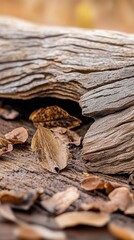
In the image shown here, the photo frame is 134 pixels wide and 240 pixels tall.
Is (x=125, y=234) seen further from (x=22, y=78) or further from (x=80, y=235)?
(x=22, y=78)

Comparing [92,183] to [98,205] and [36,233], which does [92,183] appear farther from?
[36,233]

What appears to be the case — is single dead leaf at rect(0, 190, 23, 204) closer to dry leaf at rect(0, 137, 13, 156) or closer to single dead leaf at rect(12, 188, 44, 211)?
single dead leaf at rect(12, 188, 44, 211)

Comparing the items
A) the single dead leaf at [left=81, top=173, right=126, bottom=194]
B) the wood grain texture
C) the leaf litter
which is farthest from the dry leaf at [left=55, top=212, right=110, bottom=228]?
the wood grain texture

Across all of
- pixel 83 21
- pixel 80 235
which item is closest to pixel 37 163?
pixel 80 235

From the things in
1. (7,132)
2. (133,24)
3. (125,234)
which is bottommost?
(125,234)

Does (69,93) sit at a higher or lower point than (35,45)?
lower

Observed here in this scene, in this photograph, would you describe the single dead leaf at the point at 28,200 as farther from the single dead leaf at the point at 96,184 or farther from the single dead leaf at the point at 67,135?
the single dead leaf at the point at 67,135

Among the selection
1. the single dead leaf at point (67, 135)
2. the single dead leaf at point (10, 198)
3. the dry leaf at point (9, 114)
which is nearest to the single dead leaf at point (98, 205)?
the single dead leaf at point (10, 198)
